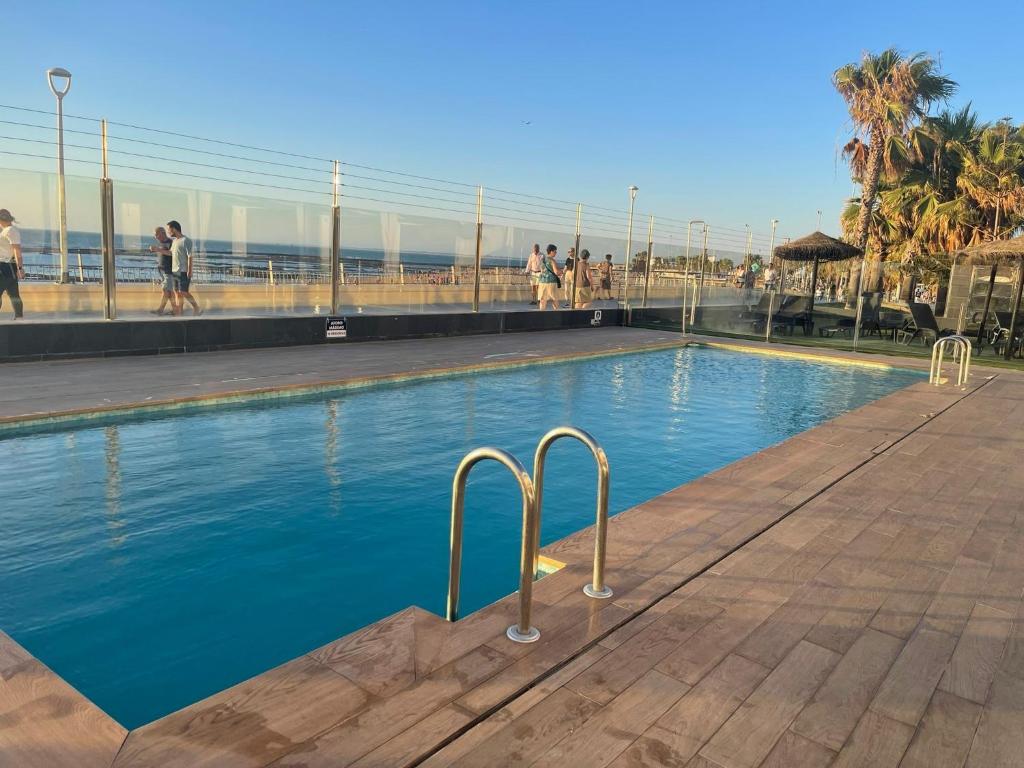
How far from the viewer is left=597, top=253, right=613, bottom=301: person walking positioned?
56.4 feet

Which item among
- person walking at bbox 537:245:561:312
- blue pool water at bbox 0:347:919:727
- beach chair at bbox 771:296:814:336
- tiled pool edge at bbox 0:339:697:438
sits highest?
person walking at bbox 537:245:561:312

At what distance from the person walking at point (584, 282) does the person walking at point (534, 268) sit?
119 cm

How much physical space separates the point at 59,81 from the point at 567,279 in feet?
33.6

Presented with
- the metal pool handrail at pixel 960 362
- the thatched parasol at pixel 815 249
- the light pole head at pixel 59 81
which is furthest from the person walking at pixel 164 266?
the thatched parasol at pixel 815 249

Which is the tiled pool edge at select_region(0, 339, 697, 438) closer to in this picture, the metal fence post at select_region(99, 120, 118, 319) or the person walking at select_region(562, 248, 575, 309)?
the metal fence post at select_region(99, 120, 118, 319)

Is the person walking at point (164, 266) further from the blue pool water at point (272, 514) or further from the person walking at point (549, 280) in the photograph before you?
the person walking at point (549, 280)

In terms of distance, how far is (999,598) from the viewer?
10.9ft

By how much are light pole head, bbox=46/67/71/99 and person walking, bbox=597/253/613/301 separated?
1119cm

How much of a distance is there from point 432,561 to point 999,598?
297 cm

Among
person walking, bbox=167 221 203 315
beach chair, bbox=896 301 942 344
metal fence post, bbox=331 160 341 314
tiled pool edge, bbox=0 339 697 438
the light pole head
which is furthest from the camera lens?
beach chair, bbox=896 301 942 344

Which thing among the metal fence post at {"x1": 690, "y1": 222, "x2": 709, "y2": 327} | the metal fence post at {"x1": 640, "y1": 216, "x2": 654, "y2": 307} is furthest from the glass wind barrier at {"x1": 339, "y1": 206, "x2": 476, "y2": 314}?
the metal fence post at {"x1": 690, "y1": 222, "x2": 709, "y2": 327}

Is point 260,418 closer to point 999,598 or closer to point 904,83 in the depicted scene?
point 999,598

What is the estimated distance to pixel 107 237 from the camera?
9281mm

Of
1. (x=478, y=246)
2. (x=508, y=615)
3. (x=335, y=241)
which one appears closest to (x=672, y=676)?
(x=508, y=615)
